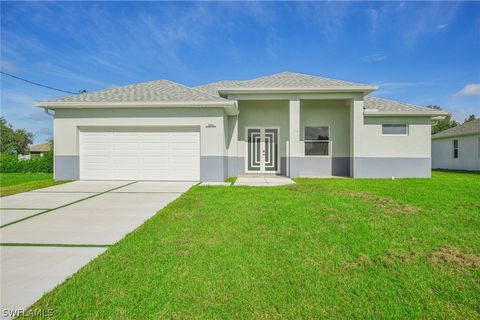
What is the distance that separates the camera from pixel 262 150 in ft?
44.5

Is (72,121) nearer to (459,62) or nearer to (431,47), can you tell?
(431,47)

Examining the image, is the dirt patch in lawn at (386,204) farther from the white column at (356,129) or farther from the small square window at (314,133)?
the small square window at (314,133)

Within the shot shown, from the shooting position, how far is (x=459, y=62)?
1596cm

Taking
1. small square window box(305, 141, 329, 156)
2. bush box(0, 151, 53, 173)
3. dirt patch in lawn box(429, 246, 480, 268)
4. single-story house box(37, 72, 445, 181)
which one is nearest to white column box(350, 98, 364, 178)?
single-story house box(37, 72, 445, 181)

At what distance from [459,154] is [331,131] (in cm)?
1248

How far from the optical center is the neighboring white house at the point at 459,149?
1728 centimetres

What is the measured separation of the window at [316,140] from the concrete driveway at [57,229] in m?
7.85

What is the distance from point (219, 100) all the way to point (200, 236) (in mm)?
7329

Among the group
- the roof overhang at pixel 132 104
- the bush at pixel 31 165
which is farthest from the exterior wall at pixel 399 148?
the bush at pixel 31 165

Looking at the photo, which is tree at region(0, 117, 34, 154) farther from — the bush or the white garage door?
the white garage door

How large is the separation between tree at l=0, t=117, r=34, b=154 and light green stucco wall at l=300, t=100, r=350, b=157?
216 ft

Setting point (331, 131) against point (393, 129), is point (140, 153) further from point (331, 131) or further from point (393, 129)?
point (393, 129)

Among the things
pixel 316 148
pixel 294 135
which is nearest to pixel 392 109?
pixel 316 148

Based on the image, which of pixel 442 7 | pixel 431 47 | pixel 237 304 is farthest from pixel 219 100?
pixel 431 47
